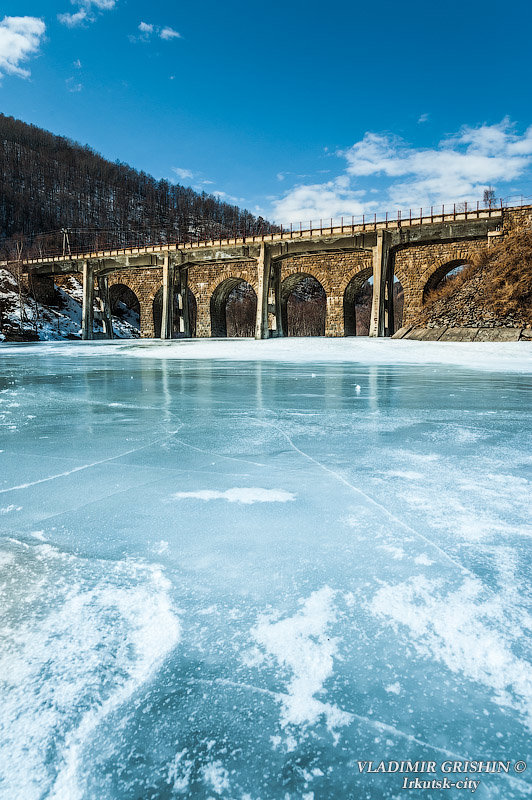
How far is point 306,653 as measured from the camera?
99cm

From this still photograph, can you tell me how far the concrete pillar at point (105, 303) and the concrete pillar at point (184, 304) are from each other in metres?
6.39

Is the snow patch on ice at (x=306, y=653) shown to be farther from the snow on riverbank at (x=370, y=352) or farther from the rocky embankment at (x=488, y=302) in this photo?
the rocky embankment at (x=488, y=302)

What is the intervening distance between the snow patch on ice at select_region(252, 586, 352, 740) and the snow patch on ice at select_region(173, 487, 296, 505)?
0.73m

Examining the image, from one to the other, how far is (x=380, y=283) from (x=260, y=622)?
22731 millimetres

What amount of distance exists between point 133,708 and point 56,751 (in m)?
0.14

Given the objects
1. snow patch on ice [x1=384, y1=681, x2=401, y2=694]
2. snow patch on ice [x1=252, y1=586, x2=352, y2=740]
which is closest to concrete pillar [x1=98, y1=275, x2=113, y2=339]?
snow patch on ice [x1=252, y1=586, x2=352, y2=740]

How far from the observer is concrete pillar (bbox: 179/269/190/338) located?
29703 mm

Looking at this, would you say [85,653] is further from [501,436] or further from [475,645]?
[501,436]

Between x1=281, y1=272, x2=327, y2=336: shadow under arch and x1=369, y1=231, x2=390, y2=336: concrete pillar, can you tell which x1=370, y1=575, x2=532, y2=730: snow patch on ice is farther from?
x1=281, y1=272, x2=327, y2=336: shadow under arch

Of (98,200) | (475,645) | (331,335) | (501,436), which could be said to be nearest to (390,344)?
(331,335)

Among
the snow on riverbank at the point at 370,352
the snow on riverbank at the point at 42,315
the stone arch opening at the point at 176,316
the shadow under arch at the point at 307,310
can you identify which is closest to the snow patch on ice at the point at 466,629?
the snow on riverbank at the point at 370,352

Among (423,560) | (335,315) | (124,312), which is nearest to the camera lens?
(423,560)

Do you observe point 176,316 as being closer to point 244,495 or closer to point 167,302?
point 167,302

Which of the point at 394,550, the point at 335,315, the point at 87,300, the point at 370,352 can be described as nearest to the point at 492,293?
the point at 370,352
